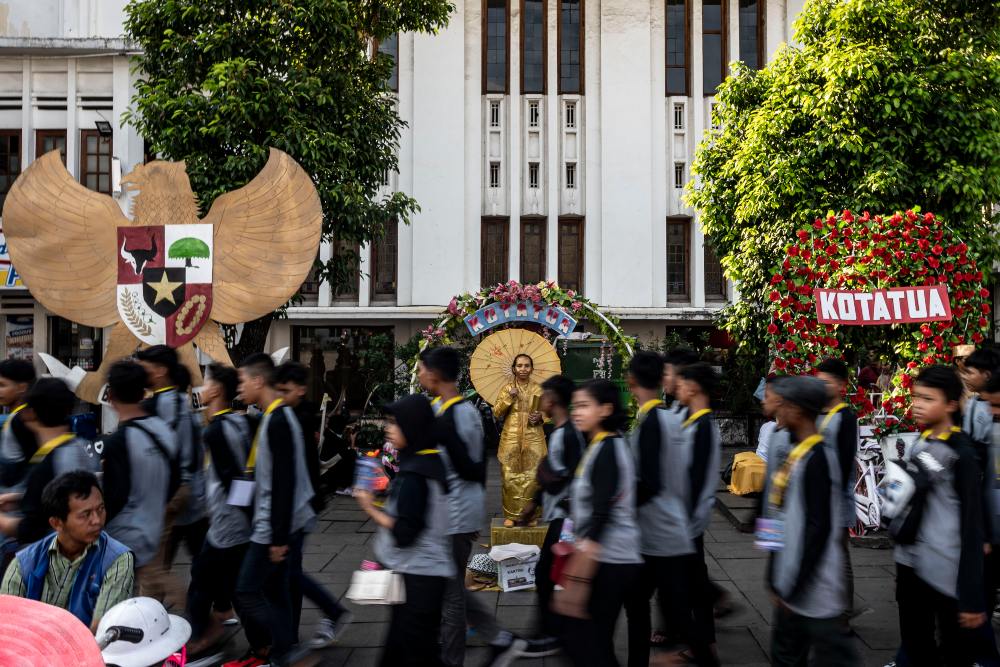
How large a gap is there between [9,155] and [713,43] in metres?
14.6

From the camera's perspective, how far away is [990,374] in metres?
5.11

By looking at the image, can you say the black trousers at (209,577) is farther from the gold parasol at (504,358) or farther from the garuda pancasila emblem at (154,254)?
the gold parasol at (504,358)

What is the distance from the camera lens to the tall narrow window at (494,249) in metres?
17.2

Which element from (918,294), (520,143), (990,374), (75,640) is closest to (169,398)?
(75,640)

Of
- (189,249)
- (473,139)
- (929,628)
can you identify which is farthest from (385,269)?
(929,628)

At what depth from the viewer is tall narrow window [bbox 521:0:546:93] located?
56.2 feet

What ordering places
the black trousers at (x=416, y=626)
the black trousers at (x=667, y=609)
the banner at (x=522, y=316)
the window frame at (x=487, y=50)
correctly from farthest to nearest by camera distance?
the window frame at (x=487, y=50), the banner at (x=522, y=316), the black trousers at (x=667, y=609), the black trousers at (x=416, y=626)

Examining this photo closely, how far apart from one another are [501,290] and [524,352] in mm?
944

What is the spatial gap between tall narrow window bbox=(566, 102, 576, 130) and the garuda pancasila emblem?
1001cm

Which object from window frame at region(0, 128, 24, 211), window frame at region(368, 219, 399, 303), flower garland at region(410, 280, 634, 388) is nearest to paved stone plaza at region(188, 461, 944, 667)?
flower garland at region(410, 280, 634, 388)

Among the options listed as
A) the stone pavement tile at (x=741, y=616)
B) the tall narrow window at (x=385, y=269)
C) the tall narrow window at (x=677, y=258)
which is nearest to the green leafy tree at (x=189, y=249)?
the stone pavement tile at (x=741, y=616)

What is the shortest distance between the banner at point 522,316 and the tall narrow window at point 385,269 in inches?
325

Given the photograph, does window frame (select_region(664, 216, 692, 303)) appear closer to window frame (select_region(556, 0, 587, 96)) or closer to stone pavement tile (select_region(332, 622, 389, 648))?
window frame (select_region(556, 0, 587, 96))

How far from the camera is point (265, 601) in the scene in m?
4.52
